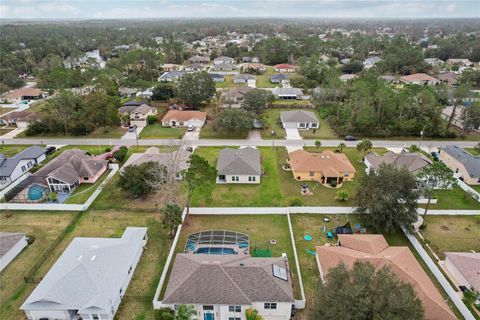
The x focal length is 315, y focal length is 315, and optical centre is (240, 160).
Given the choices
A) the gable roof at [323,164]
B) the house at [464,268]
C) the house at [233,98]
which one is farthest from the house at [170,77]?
the house at [464,268]

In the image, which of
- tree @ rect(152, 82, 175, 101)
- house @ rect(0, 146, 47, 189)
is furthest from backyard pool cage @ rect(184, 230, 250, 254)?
tree @ rect(152, 82, 175, 101)

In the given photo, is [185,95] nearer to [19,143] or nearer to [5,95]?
[19,143]

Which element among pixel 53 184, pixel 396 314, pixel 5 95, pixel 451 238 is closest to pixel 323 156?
pixel 451 238

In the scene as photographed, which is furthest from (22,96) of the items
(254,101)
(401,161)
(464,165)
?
(464,165)

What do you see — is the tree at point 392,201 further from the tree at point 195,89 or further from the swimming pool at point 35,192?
the tree at point 195,89

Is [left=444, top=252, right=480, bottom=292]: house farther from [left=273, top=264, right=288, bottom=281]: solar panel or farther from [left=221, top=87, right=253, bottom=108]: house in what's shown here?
[left=221, top=87, right=253, bottom=108]: house
